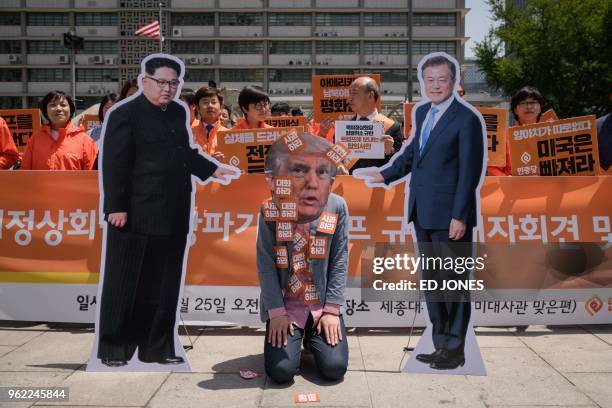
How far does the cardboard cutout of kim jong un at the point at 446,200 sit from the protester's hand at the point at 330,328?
21.5 inches

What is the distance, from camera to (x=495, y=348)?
489 cm

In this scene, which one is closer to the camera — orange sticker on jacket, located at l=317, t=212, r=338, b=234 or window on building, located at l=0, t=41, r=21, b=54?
orange sticker on jacket, located at l=317, t=212, r=338, b=234

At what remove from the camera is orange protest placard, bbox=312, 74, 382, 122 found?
6395mm

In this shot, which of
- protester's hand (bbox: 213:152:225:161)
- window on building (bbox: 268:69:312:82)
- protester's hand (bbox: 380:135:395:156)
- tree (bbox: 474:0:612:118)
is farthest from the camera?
window on building (bbox: 268:69:312:82)

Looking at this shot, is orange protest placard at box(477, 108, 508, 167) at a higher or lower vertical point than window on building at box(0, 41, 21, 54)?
lower

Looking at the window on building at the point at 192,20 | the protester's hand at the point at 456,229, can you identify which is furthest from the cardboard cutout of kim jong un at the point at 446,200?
the window on building at the point at 192,20

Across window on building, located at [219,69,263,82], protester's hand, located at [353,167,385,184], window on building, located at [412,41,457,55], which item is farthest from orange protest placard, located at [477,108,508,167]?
window on building, located at [219,69,263,82]

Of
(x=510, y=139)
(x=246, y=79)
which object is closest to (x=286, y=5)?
(x=246, y=79)

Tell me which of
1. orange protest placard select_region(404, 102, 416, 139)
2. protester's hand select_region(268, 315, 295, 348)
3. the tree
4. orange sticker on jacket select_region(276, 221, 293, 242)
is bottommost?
protester's hand select_region(268, 315, 295, 348)

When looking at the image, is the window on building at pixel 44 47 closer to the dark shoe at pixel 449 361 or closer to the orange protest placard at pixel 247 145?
the orange protest placard at pixel 247 145

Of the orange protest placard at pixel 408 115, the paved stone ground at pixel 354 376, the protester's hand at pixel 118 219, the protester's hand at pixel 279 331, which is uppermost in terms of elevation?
the orange protest placard at pixel 408 115

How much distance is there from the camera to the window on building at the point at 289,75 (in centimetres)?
5473

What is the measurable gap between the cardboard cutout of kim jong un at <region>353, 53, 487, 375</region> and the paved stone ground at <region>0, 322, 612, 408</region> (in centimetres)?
20

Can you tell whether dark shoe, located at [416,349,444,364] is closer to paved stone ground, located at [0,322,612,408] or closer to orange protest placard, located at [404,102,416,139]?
paved stone ground, located at [0,322,612,408]
